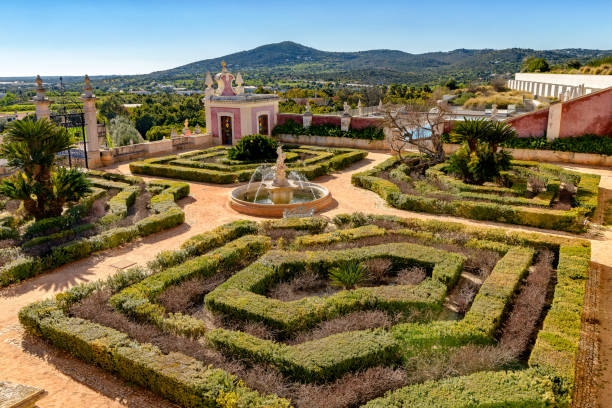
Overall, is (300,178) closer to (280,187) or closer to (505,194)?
(280,187)

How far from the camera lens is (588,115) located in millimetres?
22031

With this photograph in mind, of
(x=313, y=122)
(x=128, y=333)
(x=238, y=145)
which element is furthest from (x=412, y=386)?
(x=313, y=122)

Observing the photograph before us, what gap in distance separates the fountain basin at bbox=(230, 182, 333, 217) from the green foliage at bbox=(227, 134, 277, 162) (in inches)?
160

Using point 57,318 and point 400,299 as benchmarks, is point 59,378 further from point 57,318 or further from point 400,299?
point 400,299

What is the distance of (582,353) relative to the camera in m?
6.94

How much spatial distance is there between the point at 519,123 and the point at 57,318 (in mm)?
22424

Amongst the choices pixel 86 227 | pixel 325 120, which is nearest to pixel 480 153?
pixel 325 120

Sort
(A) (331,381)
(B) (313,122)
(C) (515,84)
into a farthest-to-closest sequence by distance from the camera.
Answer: (C) (515,84) → (B) (313,122) → (A) (331,381)

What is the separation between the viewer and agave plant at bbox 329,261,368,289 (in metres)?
8.87

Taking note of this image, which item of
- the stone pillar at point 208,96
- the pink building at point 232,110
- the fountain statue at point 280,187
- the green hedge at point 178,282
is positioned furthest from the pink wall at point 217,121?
the green hedge at point 178,282

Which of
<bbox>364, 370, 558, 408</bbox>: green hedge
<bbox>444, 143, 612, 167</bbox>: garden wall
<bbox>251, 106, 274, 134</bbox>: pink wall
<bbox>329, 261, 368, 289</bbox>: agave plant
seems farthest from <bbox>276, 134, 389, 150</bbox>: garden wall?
<bbox>364, 370, 558, 408</bbox>: green hedge

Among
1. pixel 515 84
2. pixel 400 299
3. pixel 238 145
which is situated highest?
pixel 515 84

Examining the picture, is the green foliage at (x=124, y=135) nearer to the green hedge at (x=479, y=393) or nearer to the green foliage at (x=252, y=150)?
the green foliage at (x=252, y=150)

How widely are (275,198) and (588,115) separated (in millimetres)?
16723
